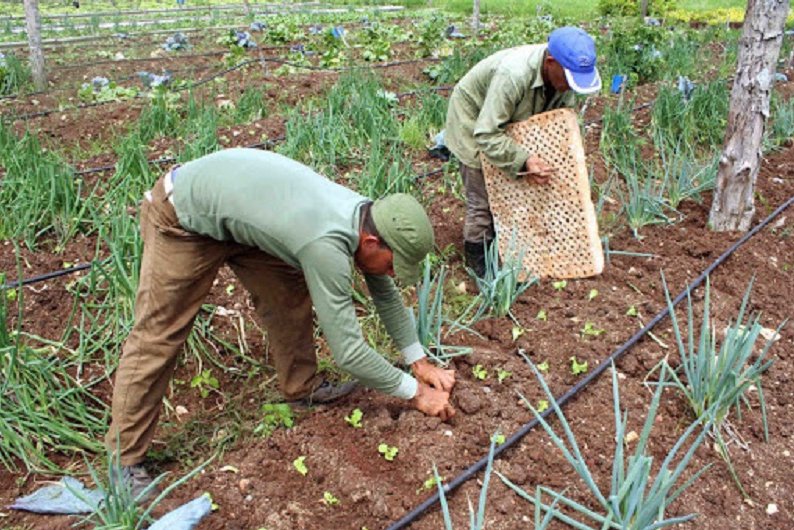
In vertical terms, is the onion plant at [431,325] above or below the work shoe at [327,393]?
above

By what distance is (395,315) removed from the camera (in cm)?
231

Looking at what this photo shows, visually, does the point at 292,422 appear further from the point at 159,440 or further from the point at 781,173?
the point at 781,173

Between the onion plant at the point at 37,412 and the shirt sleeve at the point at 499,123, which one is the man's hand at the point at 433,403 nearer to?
the onion plant at the point at 37,412

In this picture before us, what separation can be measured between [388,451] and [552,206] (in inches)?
58.8

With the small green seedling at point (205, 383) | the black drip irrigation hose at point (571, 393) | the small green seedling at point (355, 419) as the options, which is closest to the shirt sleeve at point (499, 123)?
the black drip irrigation hose at point (571, 393)

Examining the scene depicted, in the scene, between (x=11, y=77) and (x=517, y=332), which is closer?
(x=517, y=332)

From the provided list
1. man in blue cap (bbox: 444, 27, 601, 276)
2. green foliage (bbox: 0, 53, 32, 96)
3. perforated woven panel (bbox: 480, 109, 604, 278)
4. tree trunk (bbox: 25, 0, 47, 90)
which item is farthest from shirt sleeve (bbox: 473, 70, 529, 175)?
green foliage (bbox: 0, 53, 32, 96)

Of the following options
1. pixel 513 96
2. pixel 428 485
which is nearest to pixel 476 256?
pixel 513 96

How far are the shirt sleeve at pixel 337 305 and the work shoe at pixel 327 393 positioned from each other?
54 cm

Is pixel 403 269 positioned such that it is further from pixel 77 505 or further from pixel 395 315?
pixel 77 505

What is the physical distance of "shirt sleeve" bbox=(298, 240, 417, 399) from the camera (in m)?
1.89

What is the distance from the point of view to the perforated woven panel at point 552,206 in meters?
3.13

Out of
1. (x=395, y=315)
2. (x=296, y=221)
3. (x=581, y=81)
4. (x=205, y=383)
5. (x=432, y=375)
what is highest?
(x=581, y=81)

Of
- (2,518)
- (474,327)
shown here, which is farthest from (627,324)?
(2,518)
